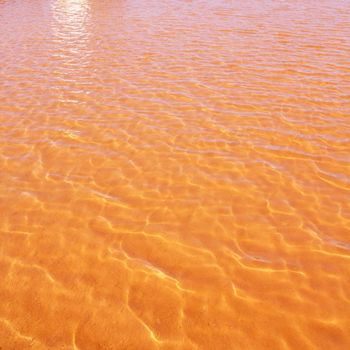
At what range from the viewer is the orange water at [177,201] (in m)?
2.99

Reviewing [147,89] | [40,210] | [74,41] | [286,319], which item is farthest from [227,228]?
[74,41]

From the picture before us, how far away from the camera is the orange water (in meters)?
2.99

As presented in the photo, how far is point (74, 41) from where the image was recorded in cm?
1112

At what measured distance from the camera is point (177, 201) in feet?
14.3

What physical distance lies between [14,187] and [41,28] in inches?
397

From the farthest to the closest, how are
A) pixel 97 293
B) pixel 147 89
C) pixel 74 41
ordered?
pixel 74 41 < pixel 147 89 < pixel 97 293

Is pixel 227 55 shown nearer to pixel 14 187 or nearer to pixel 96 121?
pixel 96 121

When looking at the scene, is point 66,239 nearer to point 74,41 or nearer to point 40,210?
point 40,210

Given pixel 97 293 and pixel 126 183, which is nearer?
pixel 97 293

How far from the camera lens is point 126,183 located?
471 centimetres

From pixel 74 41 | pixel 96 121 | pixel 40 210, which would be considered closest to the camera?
pixel 40 210

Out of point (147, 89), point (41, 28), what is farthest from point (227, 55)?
point (41, 28)

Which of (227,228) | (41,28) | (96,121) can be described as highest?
(227,228)

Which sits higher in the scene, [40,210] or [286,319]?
[286,319]
